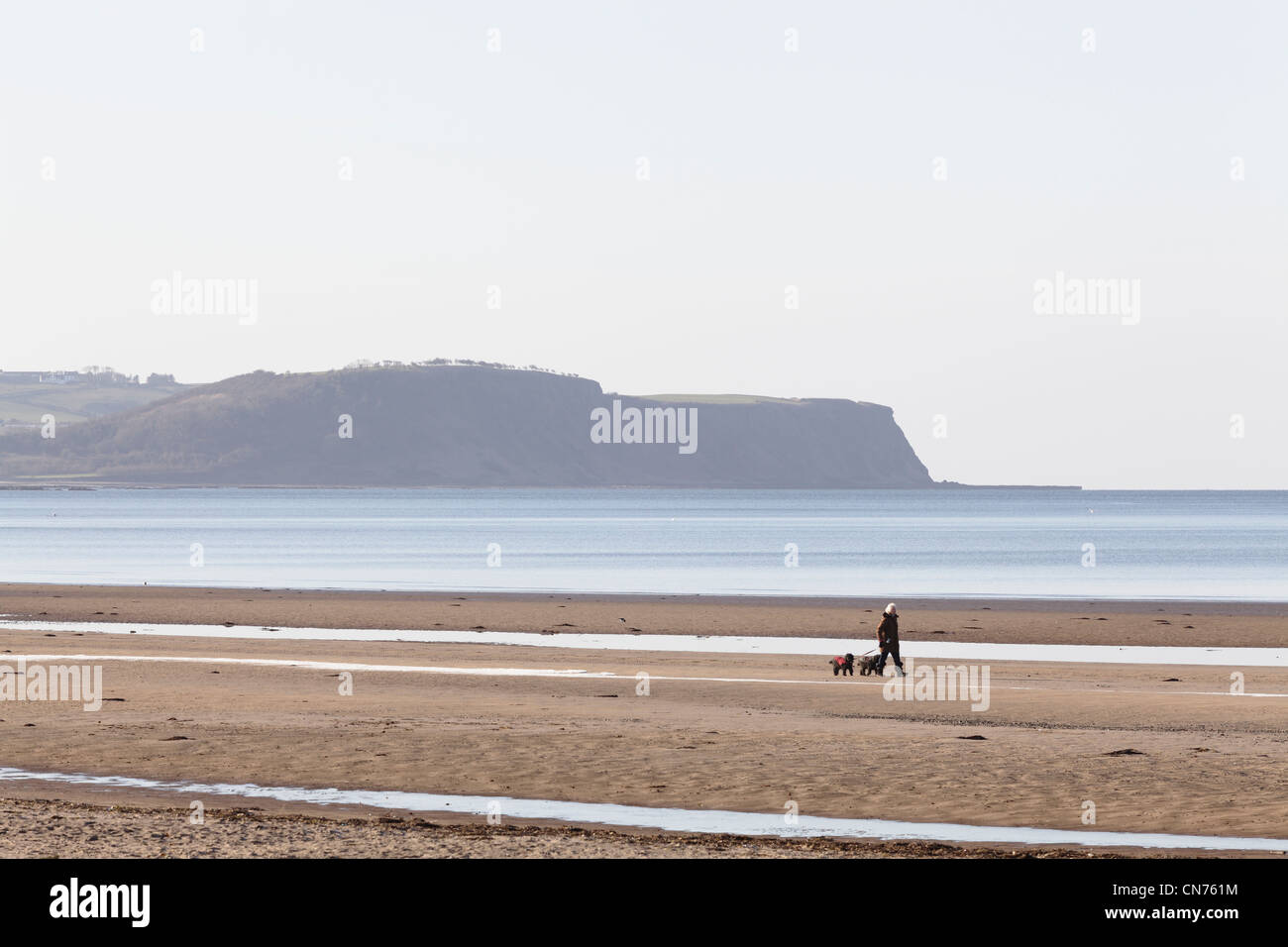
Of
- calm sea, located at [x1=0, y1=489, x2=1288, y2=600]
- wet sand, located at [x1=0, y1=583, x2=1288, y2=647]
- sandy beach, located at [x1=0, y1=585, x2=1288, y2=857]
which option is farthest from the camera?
calm sea, located at [x1=0, y1=489, x2=1288, y2=600]

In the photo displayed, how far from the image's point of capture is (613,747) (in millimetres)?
17938

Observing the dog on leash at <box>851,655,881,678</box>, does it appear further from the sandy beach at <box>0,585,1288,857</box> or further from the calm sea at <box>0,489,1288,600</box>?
the calm sea at <box>0,489,1288,600</box>

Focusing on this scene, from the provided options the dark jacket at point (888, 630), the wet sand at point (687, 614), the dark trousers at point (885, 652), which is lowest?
the wet sand at point (687, 614)

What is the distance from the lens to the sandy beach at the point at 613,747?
12.3 metres

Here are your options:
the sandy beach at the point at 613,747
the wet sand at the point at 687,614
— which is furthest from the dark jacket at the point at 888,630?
the wet sand at the point at 687,614

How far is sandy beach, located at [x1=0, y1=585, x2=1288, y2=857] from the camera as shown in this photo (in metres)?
12.3

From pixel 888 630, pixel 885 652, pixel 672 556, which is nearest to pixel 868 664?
pixel 885 652

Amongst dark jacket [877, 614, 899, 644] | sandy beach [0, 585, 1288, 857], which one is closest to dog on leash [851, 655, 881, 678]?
dark jacket [877, 614, 899, 644]

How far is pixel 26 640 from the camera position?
33844 millimetres

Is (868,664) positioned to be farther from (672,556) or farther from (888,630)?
(672,556)

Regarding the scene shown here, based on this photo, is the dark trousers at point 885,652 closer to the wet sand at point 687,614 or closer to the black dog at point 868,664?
the black dog at point 868,664
